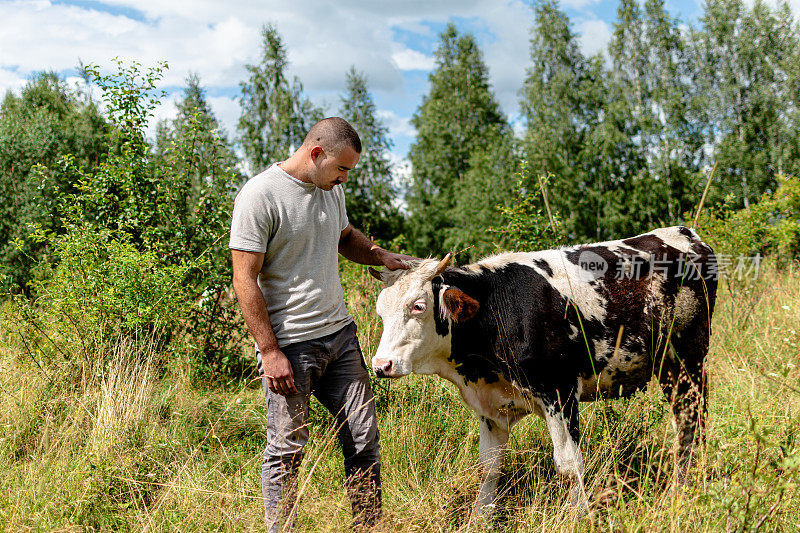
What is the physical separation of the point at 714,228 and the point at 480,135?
2073cm

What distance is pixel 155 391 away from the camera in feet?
16.5

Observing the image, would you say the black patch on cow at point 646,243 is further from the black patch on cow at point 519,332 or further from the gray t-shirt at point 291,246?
the gray t-shirt at point 291,246

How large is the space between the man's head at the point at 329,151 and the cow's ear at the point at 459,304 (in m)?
0.96

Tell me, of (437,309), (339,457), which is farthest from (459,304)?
(339,457)

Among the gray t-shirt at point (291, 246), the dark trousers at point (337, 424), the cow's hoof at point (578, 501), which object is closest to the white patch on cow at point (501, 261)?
the dark trousers at point (337, 424)

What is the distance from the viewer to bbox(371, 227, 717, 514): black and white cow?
3.49 metres

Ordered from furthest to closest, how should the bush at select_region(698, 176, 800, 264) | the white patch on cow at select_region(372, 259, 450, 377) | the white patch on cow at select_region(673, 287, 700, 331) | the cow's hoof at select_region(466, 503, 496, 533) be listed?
the bush at select_region(698, 176, 800, 264) < the white patch on cow at select_region(673, 287, 700, 331) < the white patch on cow at select_region(372, 259, 450, 377) < the cow's hoof at select_region(466, 503, 496, 533)

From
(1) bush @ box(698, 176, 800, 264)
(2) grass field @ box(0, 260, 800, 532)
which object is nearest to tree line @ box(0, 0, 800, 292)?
(1) bush @ box(698, 176, 800, 264)

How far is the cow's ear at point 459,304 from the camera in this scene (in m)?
3.43

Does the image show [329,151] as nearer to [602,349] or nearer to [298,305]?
[298,305]

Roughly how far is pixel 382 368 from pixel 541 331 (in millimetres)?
1076

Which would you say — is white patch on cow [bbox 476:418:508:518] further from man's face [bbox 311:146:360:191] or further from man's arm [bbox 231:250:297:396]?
man's face [bbox 311:146:360:191]

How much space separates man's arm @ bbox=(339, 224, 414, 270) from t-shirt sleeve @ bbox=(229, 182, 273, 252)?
81 centimetres

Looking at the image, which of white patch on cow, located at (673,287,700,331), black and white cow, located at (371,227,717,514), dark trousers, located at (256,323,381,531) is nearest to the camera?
dark trousers, located at (256,323,381,531)
